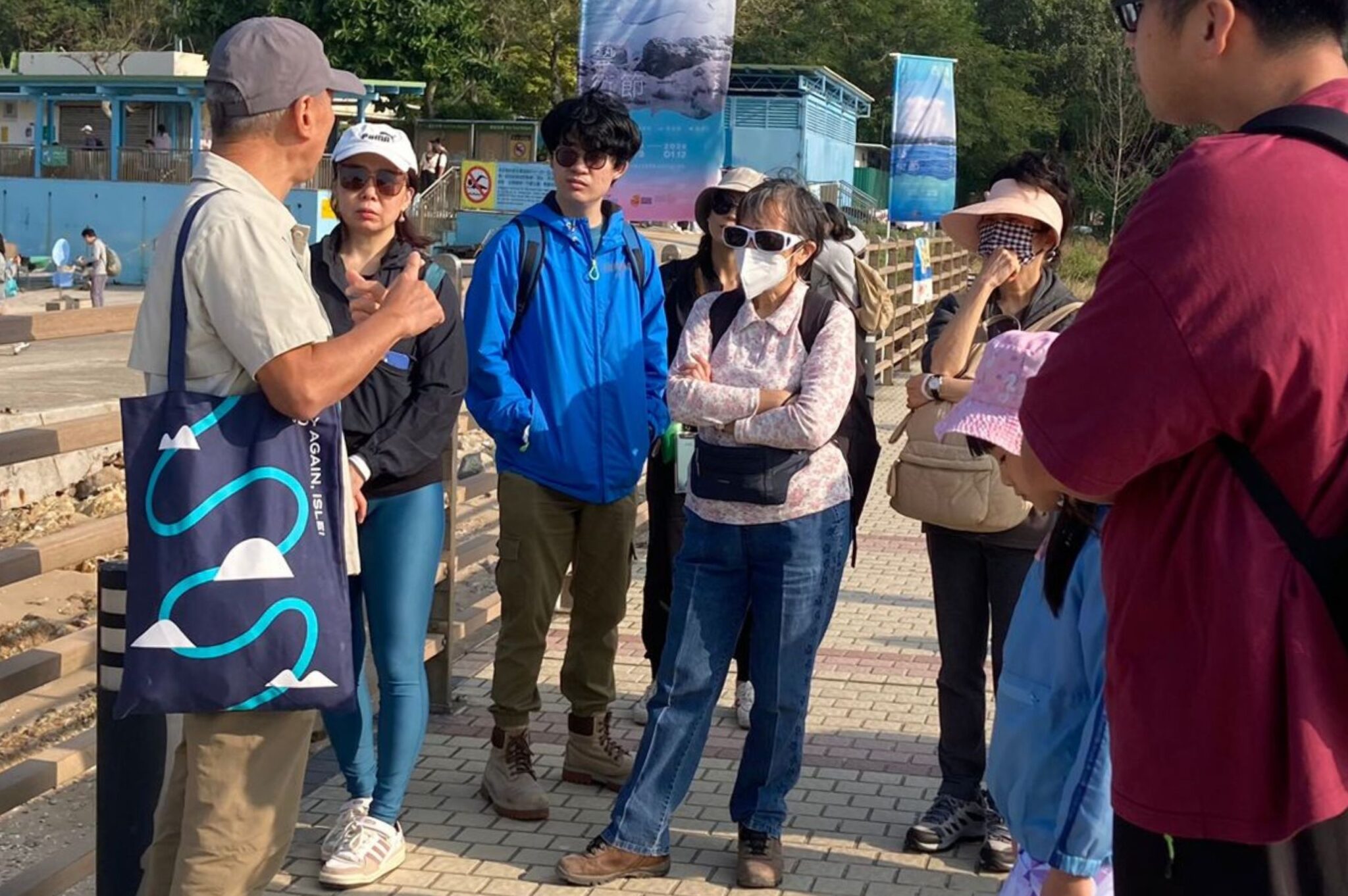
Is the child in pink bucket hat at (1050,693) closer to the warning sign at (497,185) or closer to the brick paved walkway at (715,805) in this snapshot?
the brick paved walkway at (715,805)

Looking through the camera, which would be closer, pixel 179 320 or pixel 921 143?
pixel 179 320

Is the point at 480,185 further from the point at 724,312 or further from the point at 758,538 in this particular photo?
the point at 758,538

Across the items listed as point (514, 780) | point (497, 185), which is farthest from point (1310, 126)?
point (497, 185)

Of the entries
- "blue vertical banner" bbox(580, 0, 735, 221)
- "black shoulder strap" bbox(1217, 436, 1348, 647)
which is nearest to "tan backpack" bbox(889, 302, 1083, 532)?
"black shoulder strap" bbox(1217, 436, 1348, 647)

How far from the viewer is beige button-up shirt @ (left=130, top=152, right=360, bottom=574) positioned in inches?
116

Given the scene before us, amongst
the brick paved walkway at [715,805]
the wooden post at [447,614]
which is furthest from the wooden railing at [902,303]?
the wooden post at [447,614]

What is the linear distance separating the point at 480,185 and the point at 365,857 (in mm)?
30546

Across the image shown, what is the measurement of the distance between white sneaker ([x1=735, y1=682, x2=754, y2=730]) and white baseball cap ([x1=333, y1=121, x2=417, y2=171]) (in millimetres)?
2540

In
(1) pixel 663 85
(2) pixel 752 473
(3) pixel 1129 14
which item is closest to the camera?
(3) pixel 1129 14

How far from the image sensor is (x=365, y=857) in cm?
457

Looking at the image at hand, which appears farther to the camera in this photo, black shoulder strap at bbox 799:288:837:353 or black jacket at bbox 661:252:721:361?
black jacket at bbox 661:252:721:361

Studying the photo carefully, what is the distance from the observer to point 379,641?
184 inches

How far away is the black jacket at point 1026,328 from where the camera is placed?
185 inches

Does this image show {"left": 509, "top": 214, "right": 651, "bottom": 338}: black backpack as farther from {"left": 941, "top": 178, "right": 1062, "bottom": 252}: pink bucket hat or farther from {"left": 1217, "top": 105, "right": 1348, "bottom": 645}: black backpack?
{"left": 1217, "top": 105, "right": 1348, "bottom": 645}: black backpack
